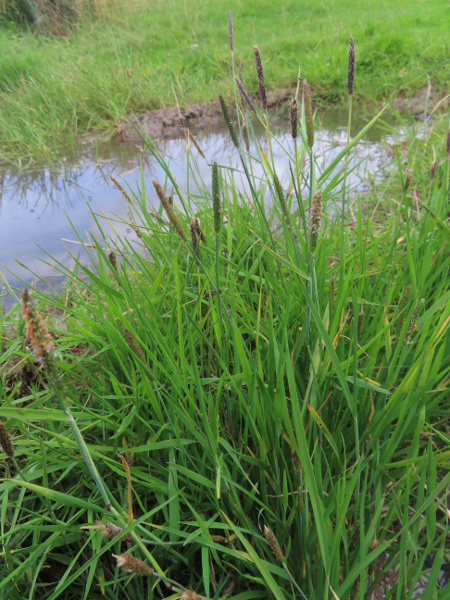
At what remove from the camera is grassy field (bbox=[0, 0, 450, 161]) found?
11.6 ft

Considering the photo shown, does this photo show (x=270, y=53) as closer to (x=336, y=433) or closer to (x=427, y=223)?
(x=427, y=223)

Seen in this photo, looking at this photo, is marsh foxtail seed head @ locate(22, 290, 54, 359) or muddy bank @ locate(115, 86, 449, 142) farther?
muddy bank @ locate(115, 86, 449, 142)

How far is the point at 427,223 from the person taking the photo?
1113 mm

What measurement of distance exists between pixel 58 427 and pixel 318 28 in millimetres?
5686

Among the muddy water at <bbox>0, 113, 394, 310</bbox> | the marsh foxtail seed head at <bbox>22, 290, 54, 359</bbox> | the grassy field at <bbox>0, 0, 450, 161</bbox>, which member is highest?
the grassy field at <bbox>0, 0, 450, 161</bbox>

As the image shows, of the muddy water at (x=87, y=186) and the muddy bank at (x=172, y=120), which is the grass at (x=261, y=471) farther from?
the muddy bank at (x=172, y=120)

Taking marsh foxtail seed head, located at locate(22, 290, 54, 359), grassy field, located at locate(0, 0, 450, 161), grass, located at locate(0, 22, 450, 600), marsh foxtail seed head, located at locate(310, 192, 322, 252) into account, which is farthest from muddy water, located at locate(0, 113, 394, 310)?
marsh foxtail seed head, located at locate(22, 290, 54, 359)

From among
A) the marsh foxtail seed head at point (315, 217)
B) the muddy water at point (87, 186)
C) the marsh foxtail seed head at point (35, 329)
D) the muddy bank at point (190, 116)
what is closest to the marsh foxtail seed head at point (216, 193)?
the marsh foxtail seed head at point (315, 217)

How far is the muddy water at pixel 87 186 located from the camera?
6.64 ft

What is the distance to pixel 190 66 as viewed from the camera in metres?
4.42

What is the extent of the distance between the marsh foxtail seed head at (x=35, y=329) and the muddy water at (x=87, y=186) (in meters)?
1.50

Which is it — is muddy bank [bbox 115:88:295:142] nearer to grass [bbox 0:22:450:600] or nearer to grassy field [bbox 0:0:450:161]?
grassy field [bbox 0:0:450:161]

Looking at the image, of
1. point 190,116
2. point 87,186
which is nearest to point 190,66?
point 190,116

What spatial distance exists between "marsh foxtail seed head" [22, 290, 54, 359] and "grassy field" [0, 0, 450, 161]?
2.94 meters
